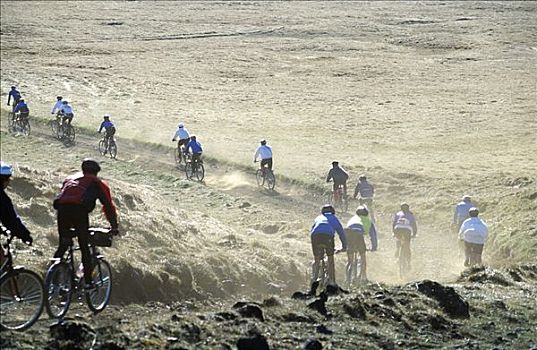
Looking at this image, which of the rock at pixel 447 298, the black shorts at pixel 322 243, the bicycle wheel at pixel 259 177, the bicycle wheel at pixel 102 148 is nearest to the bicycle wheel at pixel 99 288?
the rock at pixel 447 298

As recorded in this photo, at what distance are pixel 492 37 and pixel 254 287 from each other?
6537 centimetres

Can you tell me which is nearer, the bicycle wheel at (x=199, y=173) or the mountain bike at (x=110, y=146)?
the bicycle wheel at (x=199, y=173)

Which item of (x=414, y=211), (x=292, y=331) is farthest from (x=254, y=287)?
(x=414, y=211)

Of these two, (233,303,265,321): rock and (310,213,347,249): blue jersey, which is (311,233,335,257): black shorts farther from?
(233,303,265,321): rock

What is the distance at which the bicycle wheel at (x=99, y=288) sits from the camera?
13211 millimetres

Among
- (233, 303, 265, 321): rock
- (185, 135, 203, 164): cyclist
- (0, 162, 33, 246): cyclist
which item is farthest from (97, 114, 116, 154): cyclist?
(0, 162, 33, 246): cyclist

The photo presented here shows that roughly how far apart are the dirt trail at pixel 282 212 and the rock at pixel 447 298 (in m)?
5.59

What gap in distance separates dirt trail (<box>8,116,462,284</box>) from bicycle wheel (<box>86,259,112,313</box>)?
8955 millimetres

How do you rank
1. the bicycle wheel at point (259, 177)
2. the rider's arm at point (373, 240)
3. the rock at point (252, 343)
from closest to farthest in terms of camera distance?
the rock at point (252, 343), the rider's arm at point (373, 240), the bicycle wheel at point (259, 177)

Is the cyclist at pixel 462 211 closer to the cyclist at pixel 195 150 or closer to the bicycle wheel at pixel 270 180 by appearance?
the bicycle wheel at pixel 270 180

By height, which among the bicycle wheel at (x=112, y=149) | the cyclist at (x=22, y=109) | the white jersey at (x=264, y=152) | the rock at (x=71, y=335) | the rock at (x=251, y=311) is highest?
the cyclist at (x=22, y=109)

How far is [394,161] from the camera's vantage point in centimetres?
4138

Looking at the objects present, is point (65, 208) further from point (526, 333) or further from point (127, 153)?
point (127, 153)

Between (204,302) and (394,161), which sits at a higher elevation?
(394,161)
